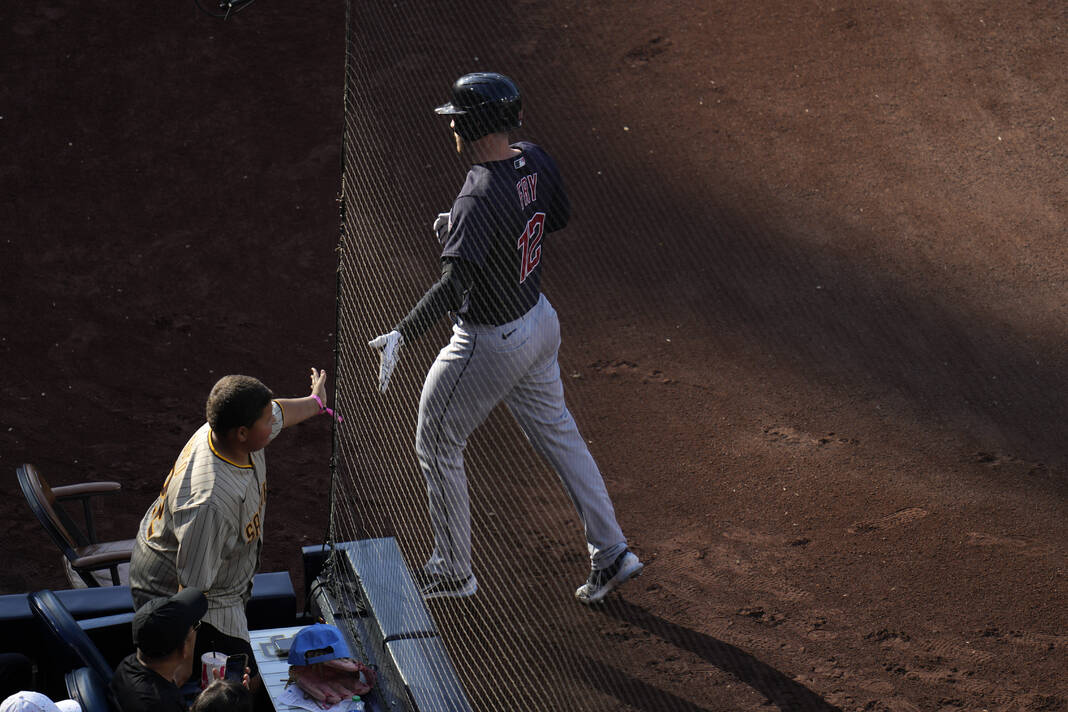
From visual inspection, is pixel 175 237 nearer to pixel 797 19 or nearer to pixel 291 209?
pixel 291 209

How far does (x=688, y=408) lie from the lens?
17.1 feet

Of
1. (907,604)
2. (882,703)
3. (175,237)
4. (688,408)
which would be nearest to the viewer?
(882,703)

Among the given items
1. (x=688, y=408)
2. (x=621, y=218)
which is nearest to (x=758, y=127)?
(x=621, y=218)

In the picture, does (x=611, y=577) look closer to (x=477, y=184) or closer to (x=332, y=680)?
(x=332, y=680)

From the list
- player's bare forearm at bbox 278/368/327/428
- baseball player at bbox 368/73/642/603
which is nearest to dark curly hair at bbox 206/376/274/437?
player's bare forearm at bbox 278/368/327/428

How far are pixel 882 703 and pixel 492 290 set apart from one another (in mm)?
1926

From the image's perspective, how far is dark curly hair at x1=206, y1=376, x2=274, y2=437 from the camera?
312cm

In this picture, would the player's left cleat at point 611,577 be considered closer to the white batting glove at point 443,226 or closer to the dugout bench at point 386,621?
the dugout bench at point 386,621

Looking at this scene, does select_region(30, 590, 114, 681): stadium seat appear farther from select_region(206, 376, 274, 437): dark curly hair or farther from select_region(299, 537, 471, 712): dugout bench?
select_region(299, 537, 471, 712): dugout bench

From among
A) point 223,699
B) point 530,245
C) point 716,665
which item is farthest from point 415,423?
point 223,699

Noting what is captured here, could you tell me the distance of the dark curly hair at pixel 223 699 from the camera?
2584 mm

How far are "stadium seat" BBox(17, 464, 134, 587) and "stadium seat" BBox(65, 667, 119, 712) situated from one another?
777 mm

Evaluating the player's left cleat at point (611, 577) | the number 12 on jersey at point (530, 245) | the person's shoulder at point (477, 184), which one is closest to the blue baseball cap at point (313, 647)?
the player's left cleat at point (611, 577)

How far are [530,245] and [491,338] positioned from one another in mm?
355
